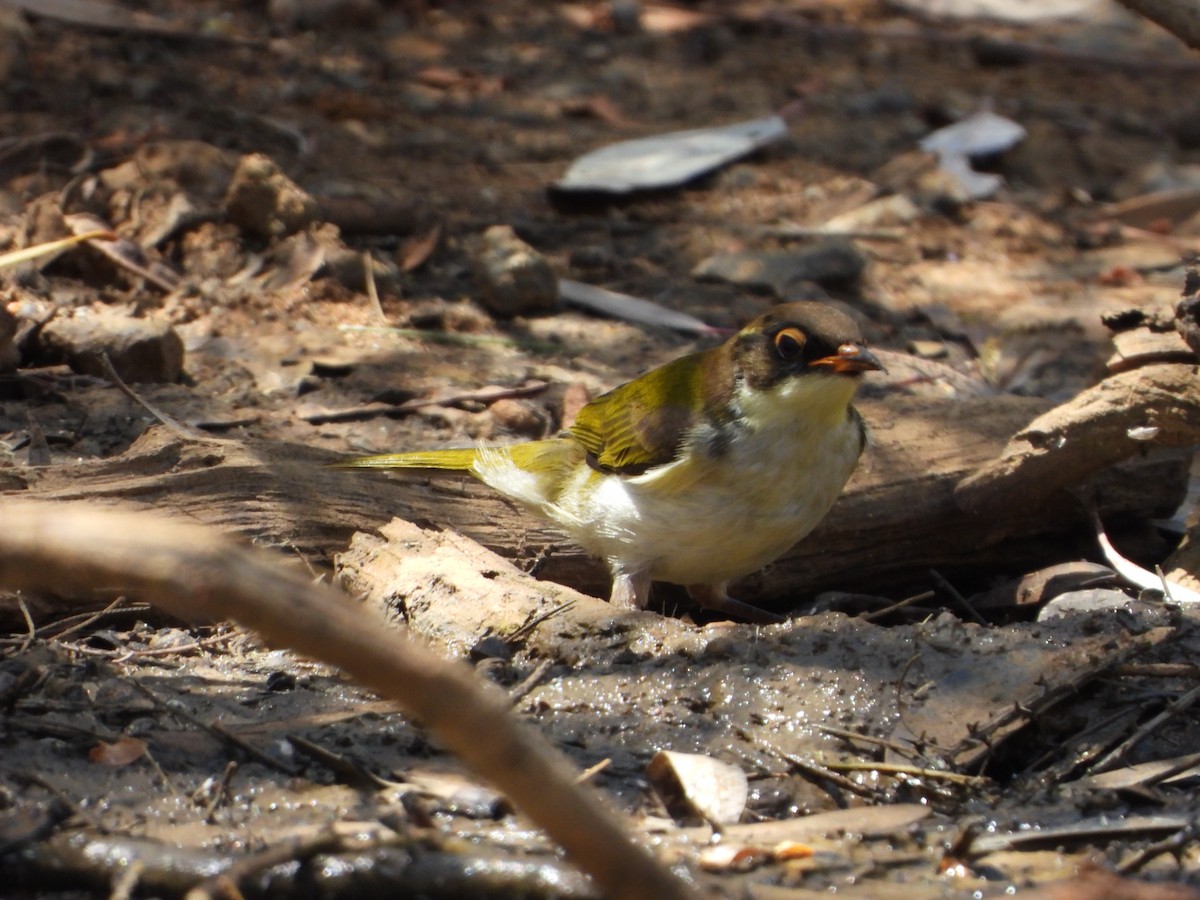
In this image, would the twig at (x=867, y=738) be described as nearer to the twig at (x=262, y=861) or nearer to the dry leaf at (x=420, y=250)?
the twig at (x=262, y=861)

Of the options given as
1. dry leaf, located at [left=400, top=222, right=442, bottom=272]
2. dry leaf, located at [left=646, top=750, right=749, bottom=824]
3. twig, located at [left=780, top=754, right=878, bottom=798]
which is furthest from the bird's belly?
dry leaf, located at [left=400, top=222, right=442, bottom=272]

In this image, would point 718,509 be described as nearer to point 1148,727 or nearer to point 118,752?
point 1148,727

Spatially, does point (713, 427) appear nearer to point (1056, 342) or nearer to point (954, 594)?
point (954, 594)

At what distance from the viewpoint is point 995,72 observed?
45.1ft

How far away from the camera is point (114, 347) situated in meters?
7.19

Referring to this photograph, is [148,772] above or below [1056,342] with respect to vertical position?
above

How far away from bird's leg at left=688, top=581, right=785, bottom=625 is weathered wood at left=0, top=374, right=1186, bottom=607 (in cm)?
18

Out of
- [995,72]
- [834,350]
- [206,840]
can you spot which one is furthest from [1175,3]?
[995,72]

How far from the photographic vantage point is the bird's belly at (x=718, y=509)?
5.85 metres

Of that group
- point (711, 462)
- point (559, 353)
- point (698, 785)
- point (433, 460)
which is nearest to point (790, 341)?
point (711, 462)

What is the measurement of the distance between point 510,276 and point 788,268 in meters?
1.94

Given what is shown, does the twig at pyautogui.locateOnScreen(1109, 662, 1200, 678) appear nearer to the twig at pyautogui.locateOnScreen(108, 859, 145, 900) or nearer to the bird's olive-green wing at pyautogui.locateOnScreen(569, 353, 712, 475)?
the bird's olive-green wing at pyautogui.locateOnScreen(569, 353, 712, 475)

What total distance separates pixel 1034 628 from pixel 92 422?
13.5 ft

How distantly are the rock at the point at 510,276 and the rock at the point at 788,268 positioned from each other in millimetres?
1276
